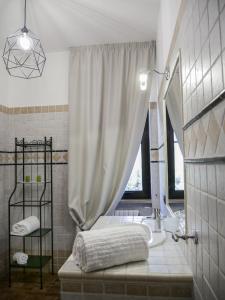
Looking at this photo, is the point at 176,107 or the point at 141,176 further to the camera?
the point at 141,176

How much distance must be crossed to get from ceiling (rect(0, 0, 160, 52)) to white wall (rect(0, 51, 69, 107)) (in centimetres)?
19

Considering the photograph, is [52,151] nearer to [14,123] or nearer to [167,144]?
[14,123]

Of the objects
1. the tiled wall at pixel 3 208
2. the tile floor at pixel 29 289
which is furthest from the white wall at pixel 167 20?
the tile floor at pixel 29 289

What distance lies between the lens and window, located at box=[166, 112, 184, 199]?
1312mm

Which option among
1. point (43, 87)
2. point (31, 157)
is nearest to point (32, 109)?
point (43, 87)

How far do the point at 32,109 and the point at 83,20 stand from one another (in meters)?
1.10

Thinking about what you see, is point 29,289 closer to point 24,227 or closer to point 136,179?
point 24,227

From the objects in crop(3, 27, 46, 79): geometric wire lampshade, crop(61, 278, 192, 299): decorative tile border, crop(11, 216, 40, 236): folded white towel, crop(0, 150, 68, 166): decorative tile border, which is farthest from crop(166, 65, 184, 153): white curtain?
crop(11, 216, 40, 236): folded white towel

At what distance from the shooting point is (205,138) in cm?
74

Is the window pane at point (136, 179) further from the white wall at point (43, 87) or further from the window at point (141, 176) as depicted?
the white wall at point (43, 87)

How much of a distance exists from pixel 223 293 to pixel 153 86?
2.15m

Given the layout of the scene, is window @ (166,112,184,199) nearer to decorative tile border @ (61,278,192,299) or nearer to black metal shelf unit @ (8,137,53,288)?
decorative tile border @ (61,278,192,299)

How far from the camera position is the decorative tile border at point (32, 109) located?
2.61 metres

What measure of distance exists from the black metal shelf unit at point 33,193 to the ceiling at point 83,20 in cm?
108
